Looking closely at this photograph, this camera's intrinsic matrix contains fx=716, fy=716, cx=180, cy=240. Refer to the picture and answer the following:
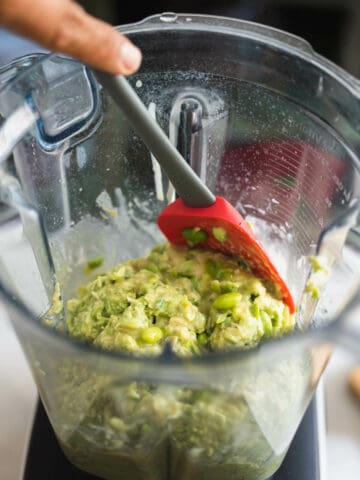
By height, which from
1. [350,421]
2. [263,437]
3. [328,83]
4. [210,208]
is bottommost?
[350,421]

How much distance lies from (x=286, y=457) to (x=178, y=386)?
0.24 meters

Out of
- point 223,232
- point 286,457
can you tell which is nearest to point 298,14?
point 223,232

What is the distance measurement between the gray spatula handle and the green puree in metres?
0.07

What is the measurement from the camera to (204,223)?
76cm

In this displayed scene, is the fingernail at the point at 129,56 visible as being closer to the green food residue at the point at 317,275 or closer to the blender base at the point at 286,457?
the green food residue at the point at 317,275

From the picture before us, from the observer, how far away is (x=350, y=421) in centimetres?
83

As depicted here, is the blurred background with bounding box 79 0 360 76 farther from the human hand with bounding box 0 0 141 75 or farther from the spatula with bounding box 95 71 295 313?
the human hand with bounding box 0 0 141 75

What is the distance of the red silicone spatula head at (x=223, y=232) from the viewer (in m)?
0.75

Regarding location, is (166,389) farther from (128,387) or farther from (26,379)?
(26,379)

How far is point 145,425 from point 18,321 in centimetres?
15

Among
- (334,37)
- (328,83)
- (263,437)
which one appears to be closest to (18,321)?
(263,437)

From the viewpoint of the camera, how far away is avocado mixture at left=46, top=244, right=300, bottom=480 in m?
0.61

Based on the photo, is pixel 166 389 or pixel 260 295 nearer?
pixel 166 389

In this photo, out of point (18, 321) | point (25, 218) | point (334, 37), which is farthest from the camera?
point (334, 37)
